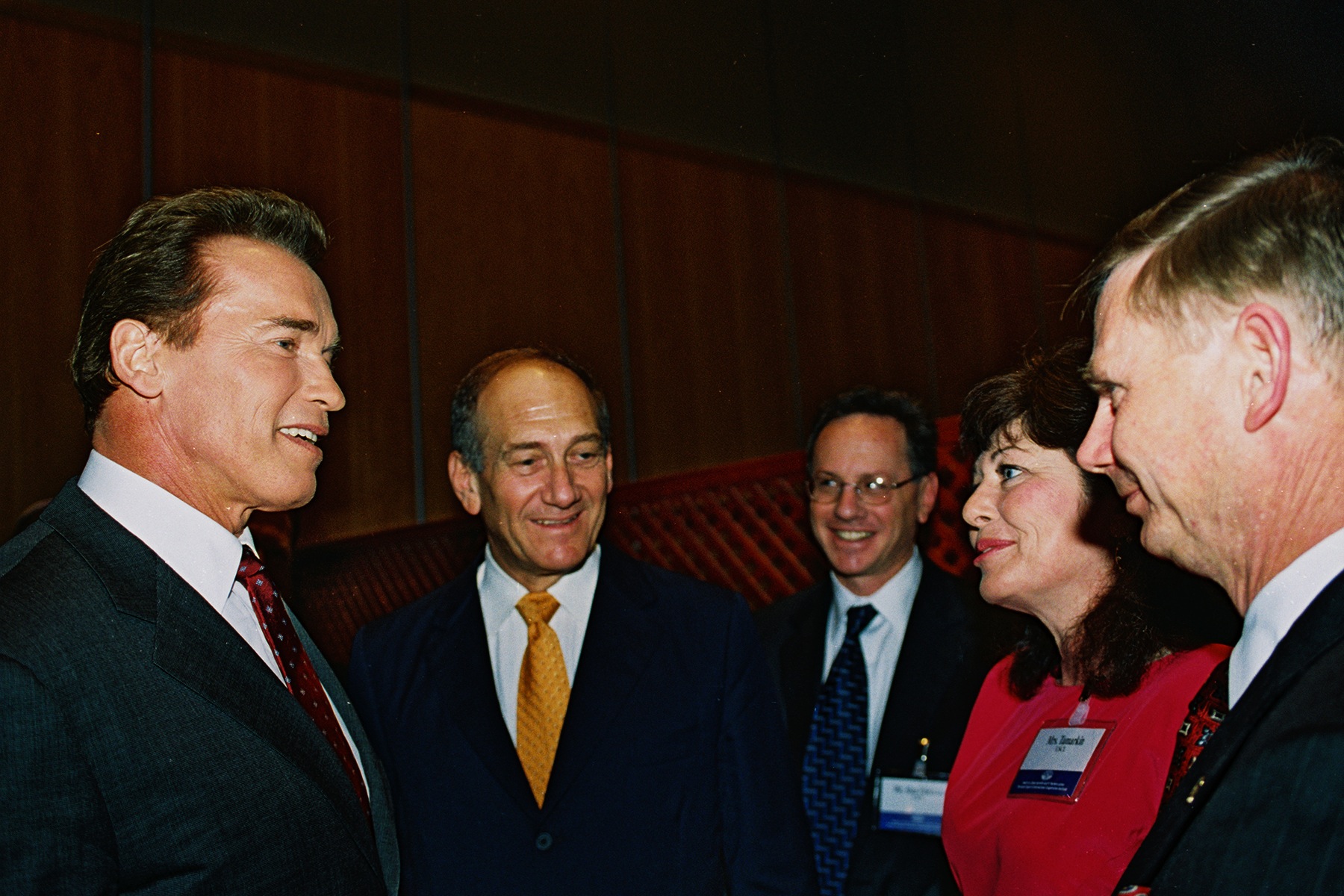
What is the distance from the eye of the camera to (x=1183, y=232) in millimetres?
1005

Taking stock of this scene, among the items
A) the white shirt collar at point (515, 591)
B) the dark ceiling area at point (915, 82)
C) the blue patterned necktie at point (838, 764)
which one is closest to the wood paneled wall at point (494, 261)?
the dark ceiling area at point (915, 82)

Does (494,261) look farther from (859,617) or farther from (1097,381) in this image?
(1097,381)

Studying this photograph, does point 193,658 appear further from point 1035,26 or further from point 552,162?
point 1035,26

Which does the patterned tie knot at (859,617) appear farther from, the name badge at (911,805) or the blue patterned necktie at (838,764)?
the name badge at (911,805)

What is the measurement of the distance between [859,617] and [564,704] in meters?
0.88

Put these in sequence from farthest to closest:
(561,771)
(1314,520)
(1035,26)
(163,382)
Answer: (1035,26) < (561,771) < (163,382) < (1314,520)

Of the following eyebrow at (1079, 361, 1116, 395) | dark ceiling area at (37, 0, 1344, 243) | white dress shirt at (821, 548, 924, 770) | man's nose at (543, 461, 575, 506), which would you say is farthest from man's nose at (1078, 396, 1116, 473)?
dark ceiling area at (37, 0, 1344, 243)

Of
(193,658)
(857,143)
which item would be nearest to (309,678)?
(193,658)

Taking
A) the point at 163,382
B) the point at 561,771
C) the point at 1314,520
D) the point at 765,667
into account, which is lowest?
the point at 561,771

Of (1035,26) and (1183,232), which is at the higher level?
(1035,26)

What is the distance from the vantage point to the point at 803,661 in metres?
2.57

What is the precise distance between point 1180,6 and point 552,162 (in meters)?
3.20

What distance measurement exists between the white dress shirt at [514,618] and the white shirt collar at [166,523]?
2.58 feet

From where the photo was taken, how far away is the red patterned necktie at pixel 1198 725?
47.5 inches
